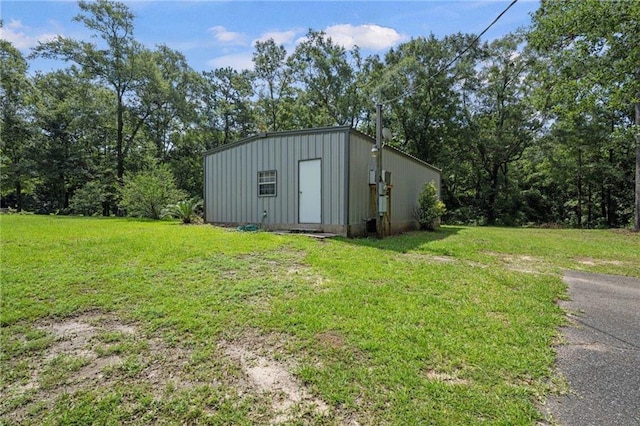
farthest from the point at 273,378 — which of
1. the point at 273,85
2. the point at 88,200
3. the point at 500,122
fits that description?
the point at 273,85

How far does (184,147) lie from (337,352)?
25751 mm

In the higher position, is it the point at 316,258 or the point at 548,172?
the point at 548,172

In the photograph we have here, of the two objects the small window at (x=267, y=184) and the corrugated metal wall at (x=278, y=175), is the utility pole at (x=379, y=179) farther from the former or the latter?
the small window at (x=267, y=184)

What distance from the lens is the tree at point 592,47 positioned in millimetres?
9414

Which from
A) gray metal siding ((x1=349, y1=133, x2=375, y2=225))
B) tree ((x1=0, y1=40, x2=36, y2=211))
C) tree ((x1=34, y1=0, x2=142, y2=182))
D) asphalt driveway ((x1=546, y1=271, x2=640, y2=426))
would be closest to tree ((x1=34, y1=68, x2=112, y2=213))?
tree ((x1=0, y1=40, x2=36, y2=211))

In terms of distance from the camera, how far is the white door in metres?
7.92

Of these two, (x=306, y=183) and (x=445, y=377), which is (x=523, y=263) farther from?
(x=306, y=183)

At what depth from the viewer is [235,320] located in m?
2.70

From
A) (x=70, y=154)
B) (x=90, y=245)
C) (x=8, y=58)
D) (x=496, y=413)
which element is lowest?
(x=496, y=413)

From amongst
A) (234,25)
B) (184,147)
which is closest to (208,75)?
(184,147)

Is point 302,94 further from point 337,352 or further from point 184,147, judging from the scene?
point 337,352

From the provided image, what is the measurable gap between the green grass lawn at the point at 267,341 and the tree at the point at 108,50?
20.0 m

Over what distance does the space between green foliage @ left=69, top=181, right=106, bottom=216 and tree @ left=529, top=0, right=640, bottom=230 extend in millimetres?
22949

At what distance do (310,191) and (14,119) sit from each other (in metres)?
23.4
